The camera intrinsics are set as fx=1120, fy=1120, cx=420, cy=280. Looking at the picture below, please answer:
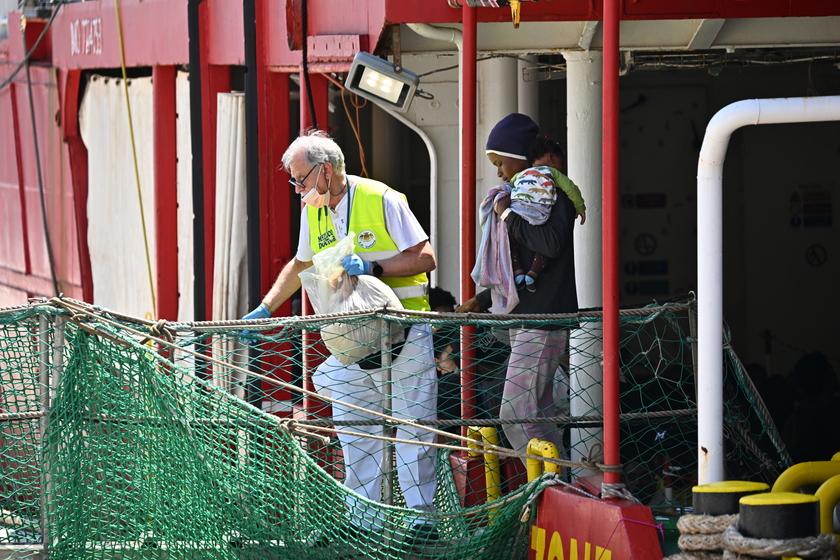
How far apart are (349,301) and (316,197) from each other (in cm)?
50

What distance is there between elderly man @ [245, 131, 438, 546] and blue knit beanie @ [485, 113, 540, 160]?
52 cm

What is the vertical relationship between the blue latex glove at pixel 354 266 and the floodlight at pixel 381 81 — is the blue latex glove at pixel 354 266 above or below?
below

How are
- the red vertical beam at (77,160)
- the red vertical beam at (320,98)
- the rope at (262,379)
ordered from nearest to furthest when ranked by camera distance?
the rope at (262,379) → the red vertical beam at (320,98) → the red vertical beam at (77,160)

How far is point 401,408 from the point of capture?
489cm

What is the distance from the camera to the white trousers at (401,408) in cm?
484

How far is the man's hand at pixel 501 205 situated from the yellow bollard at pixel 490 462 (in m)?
0.96

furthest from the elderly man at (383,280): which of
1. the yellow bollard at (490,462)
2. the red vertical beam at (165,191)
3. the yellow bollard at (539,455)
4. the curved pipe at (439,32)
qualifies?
the red vertical beam at (165,191)

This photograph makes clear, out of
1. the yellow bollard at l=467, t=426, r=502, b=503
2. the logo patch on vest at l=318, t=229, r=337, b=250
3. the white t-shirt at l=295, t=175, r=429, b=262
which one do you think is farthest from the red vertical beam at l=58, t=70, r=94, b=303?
the yellow bollard at l=467, t=426, r=502, b=503

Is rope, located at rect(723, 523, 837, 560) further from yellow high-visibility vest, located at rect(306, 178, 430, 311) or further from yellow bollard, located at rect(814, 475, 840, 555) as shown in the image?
yellow high-visibility vest, located at rect(306, 178, 430, 311)

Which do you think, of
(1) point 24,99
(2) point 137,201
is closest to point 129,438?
(2) point 137,201

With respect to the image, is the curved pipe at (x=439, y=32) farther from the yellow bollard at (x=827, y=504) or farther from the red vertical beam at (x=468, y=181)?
the yellow bollard at (x=827, y=504)

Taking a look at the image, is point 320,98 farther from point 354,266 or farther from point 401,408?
point 401,408

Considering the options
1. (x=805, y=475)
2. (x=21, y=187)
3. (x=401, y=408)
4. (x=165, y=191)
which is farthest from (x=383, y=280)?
(x=21, y=187)

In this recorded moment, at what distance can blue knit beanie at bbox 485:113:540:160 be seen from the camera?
16.6 ft
